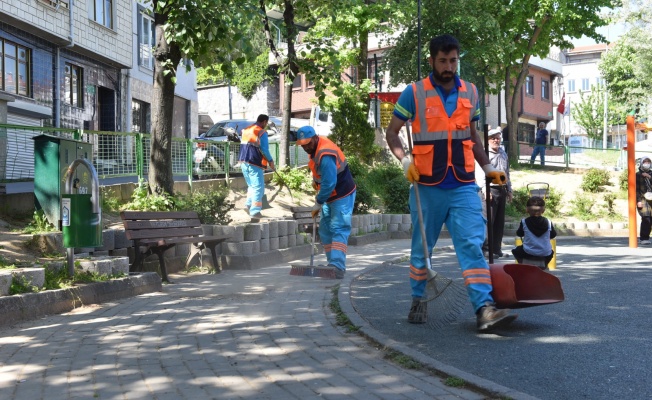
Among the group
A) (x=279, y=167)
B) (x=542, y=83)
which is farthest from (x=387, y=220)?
(x=542, y=83)

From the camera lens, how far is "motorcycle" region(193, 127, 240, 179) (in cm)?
1742

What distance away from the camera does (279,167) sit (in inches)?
832

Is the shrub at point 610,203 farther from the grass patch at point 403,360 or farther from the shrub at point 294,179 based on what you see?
the grass patch at point 403,360

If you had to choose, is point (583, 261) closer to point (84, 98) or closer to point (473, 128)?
point (473, 128)

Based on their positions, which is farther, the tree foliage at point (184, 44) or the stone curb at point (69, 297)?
the tree foliage at point (184, 44)

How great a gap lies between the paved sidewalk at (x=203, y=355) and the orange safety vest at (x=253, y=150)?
694 centimetres

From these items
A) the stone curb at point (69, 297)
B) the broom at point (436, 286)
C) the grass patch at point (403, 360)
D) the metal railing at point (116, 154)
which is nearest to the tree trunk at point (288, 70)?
the metal railing at point (116, 154)

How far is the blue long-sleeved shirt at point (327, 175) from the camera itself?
33.0ft

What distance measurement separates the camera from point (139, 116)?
30500mm

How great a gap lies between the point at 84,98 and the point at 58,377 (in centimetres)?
2162

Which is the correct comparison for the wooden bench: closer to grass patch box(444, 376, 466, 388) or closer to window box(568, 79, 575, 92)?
grass patch box(444, 376, 466, 388)

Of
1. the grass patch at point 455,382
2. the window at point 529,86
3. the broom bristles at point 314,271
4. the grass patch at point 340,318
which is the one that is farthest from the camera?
the window at point 529,86

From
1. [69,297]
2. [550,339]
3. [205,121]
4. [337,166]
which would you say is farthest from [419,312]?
[205,121]

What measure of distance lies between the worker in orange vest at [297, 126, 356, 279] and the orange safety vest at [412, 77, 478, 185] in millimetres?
3704
